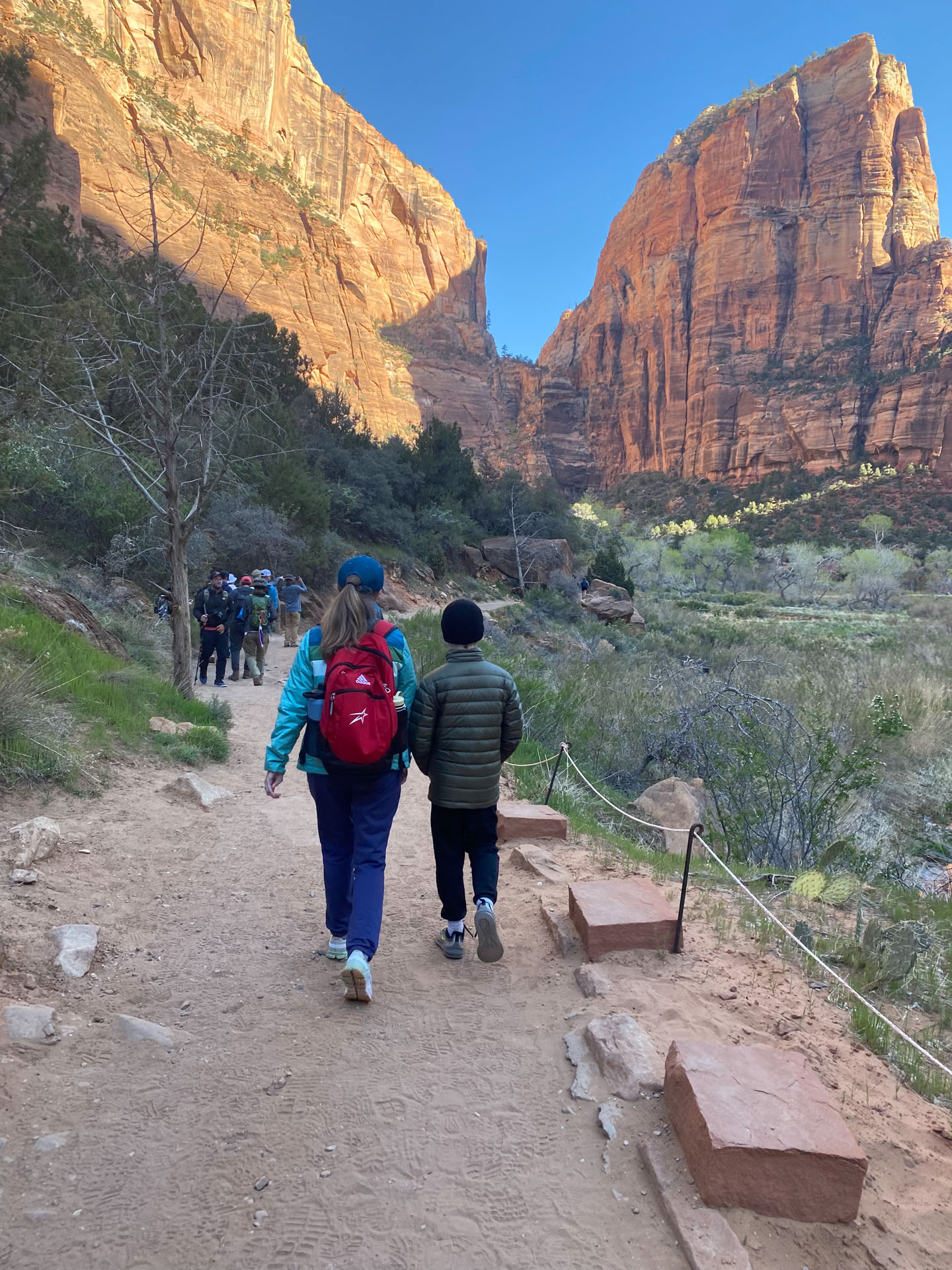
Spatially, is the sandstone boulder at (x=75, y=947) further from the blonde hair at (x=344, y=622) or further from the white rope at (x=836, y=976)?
the white rope at (x=836, y=976)

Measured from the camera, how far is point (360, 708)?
9.09ft

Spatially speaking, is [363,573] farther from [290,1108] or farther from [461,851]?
[290,1108]

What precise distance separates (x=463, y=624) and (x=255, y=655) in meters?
8.76

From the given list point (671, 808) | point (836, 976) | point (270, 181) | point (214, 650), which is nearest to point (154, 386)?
point (214, 650)

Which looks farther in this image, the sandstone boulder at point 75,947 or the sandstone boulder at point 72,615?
the sandstone boulder at point 72,615

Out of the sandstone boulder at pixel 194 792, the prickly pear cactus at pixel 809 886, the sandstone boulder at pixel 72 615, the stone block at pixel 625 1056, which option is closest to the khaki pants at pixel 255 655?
the sandstone boulder at pixel 72 615

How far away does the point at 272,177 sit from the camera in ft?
169

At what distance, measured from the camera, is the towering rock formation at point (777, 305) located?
79562mm

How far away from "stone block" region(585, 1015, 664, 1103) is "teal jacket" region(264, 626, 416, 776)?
1298 millimetres

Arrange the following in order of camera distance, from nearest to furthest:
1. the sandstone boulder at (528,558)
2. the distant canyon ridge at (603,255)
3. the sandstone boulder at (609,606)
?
the sandstone boulder at (609,606) → the sandstone boulder at (528,558) → the distant canyon ridge at (603,255)

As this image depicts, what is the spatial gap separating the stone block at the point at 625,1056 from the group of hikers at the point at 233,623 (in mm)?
8591

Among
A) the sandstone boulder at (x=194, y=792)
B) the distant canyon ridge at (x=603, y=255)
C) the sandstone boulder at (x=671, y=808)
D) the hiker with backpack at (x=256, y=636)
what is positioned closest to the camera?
the sandstone boulder at (x=194, y=792)

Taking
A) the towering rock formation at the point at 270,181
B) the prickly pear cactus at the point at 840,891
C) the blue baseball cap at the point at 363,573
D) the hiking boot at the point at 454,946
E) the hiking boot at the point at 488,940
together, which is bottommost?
the prickly pear cactus at the point at 840,891

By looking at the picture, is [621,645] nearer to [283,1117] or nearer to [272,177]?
[283,1117]
